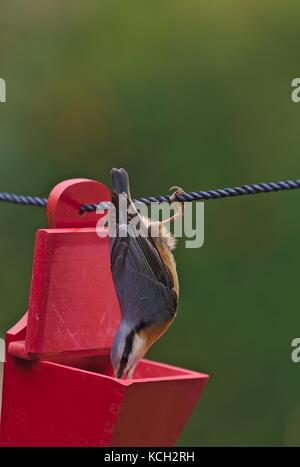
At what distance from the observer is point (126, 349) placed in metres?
1.93

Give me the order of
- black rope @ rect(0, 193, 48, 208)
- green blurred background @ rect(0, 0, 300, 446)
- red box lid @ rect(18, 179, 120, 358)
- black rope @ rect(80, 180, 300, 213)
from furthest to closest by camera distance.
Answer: green blurred background @ rect(0, 0, 300, 446)
black rope @ rect(0, 193, 48, 208)
red box lid @ rect(18, 179, 120, 358)
black rope @ rect(80, 180, 300, 213)

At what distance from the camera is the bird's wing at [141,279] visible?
1.90 meters

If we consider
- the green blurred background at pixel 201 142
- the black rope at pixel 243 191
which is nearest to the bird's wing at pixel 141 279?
the black rope at pixel 243 191

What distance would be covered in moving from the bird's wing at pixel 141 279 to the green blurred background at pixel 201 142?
5.64ft

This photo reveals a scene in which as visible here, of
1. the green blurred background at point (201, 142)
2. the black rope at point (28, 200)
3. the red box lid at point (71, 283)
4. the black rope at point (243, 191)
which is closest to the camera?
the black rope at point (243, 191)

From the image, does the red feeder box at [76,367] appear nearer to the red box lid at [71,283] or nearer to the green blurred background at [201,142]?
the red box lid at [71,283]

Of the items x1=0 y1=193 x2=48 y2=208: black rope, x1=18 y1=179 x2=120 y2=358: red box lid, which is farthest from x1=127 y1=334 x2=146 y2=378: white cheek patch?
x1=0 y1=193 x2=48 y2=208: black rope

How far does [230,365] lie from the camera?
12.1ft

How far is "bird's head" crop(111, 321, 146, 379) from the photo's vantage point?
1.93 meters

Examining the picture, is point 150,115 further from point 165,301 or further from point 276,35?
point 165,301

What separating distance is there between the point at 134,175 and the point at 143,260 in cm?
176

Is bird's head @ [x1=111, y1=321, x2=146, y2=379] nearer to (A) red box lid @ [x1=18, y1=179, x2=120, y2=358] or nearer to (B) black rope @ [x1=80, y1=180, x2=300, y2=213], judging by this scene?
(A) red box lid @ [x1=18, y1=179, x2=120, y2=358]

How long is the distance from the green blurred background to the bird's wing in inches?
67.6

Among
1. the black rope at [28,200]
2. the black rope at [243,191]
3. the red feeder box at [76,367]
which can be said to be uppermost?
the black rope at [28,200]
